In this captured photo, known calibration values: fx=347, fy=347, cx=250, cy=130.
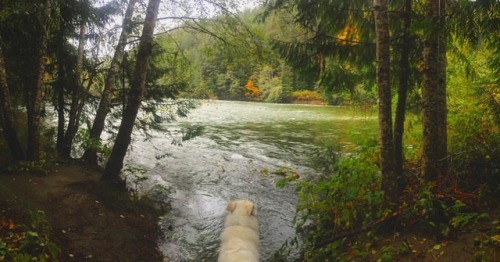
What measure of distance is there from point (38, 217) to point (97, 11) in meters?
5.99

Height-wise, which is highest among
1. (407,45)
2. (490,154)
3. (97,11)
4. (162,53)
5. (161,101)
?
(97,11)

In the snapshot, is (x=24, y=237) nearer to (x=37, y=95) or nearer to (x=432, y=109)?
(x=37, y=95)

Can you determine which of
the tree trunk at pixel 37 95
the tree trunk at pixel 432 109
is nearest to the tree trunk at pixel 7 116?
the tree trunk at pixel 37 95

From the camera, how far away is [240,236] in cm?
568

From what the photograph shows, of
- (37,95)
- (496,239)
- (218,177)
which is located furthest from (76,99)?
(496,239)

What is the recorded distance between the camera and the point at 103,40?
8.50 meters

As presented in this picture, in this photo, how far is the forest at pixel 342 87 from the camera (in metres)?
4.76

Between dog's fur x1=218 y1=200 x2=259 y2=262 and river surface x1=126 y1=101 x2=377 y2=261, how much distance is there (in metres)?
0.42

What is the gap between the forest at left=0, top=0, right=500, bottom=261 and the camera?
Result: 4762mm

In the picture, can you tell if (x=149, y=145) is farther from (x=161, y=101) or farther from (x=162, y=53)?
(x=162, y=53)

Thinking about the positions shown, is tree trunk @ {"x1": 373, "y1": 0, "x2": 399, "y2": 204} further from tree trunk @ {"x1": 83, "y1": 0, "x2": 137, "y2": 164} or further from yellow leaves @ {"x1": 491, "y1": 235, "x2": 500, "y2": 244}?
tree trunk @ {"x1": 83, "y1": 0, "x2": 137, "y2": 164}

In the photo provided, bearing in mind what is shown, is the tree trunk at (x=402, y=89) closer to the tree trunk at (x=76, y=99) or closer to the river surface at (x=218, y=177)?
the river surface at (x=218, y=177)

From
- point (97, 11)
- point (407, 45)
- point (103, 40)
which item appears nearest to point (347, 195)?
point (407, 45)

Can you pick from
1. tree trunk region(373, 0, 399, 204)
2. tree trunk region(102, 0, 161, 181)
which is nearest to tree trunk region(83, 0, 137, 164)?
tree trunk region(102, 0, 161, 181)
